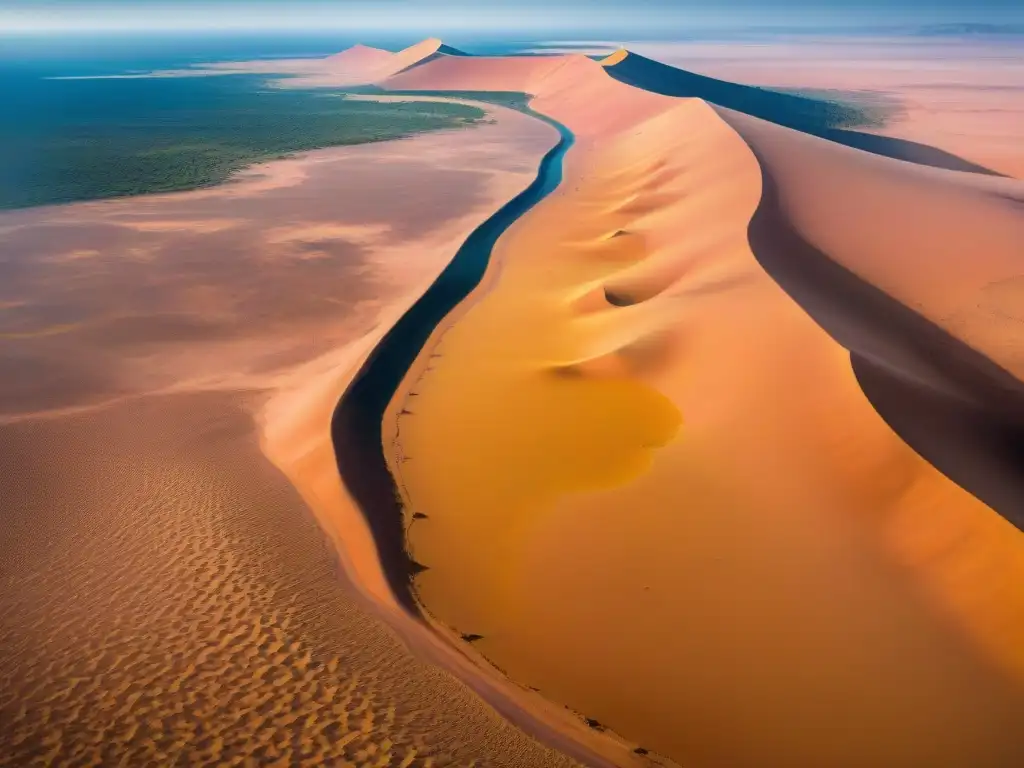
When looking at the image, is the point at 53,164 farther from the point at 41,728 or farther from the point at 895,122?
the point at 895,122

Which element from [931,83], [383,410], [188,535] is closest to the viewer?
[188,535]

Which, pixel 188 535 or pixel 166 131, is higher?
pixel 166 131

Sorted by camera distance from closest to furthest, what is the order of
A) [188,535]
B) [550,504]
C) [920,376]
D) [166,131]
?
1. [188,535]
2. [550,504]
3. [920,376]
4. [166,131]

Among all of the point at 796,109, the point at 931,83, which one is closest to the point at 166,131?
the point at 796,109

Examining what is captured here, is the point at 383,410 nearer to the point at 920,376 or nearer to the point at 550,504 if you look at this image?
the point at 550,504

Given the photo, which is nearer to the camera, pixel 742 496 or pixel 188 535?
pixel 188 535

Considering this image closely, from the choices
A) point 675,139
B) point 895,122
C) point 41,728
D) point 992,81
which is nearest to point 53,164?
point 675,139
